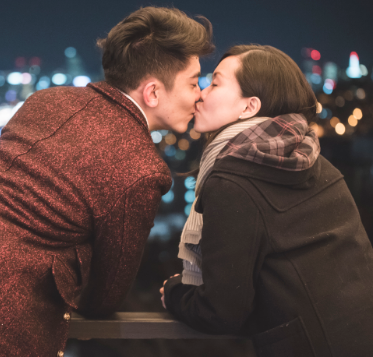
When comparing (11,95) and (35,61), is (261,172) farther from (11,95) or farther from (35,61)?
(11,95)

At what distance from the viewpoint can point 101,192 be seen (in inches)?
36.2

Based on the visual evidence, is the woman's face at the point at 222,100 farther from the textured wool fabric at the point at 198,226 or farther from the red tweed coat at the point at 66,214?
the red tweed coat at the point at 66,214

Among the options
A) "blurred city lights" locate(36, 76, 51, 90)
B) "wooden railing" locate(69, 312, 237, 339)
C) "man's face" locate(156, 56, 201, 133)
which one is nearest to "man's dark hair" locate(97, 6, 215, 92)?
"man's face" locate(156, 56, 201, 133)

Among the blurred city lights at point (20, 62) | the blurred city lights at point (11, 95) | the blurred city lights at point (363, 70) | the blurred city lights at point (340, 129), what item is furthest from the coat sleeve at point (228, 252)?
the blurred city lights at point (340, 129)

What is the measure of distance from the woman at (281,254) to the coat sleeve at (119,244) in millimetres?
139

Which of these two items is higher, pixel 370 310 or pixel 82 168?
pixel 82 168

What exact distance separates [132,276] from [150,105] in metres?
0.52

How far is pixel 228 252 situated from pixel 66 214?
1.32 feet

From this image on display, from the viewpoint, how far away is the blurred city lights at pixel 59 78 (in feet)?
8.83

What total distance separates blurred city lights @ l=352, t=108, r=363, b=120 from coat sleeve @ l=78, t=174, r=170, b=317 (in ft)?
10.7

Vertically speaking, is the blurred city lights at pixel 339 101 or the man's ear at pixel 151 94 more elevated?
the man's ear at pixel 151 94

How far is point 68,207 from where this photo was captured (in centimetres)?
91

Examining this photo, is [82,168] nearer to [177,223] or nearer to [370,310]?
[370,310]

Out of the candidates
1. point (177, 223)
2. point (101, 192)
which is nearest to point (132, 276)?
point (101, 192)
